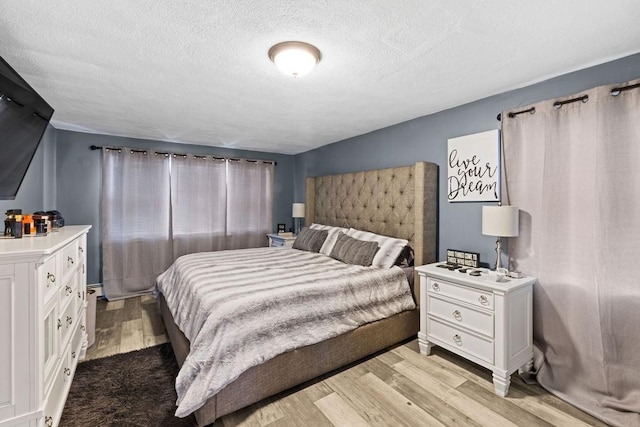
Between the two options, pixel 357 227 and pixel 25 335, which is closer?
pixel 25 335

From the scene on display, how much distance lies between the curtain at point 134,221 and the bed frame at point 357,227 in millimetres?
1224

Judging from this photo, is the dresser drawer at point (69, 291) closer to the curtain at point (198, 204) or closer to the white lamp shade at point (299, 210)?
the curtain at point (198, 204)

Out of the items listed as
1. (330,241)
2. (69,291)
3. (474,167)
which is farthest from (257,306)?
(474,167)

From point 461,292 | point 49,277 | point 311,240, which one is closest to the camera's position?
point 49,277

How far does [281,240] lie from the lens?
4.43 metres

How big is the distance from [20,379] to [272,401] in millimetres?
A: 1273

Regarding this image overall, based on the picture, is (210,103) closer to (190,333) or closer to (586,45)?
(190,333)

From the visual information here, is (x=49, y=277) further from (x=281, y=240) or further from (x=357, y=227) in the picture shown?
(x=281, y=240)

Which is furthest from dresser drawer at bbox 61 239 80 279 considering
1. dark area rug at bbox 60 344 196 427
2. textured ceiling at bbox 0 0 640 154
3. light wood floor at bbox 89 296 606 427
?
textured ceiling at bbox 0 0 640 154

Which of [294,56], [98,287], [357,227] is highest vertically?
[294,56]

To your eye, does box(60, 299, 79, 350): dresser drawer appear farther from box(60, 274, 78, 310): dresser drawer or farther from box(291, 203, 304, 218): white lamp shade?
box(291, 203, 304, 218): white lamp shade

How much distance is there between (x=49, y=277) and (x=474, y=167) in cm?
302

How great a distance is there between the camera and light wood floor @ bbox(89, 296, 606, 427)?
1713mm

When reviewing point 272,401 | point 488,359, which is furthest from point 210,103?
point 488,359
